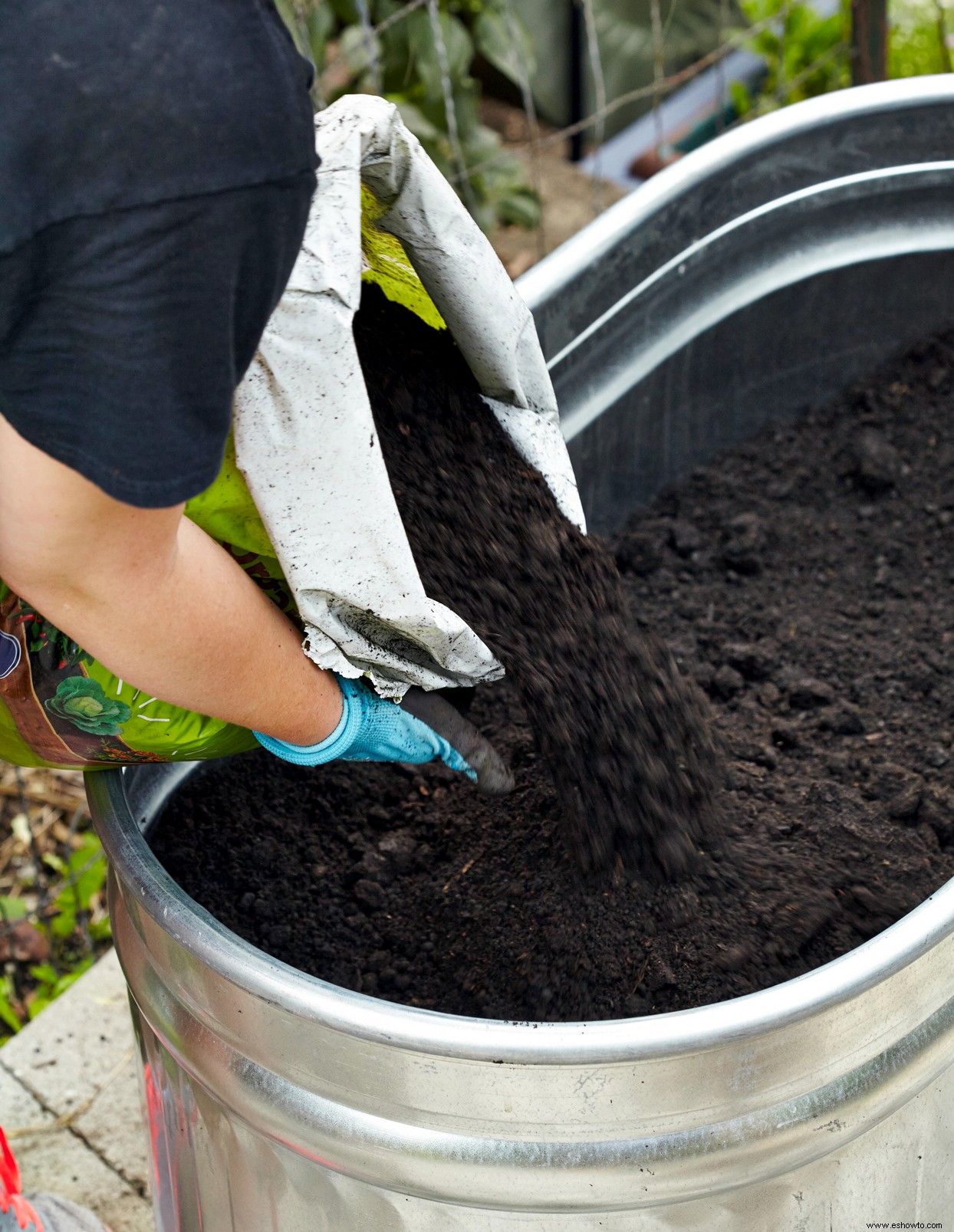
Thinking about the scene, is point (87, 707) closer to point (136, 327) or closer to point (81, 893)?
point (136, 327)

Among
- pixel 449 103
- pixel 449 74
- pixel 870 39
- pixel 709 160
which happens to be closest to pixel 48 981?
pixel 709 160

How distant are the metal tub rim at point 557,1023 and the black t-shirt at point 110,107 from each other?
21.3 inches

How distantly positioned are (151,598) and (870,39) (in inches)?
91.1

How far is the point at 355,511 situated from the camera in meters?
1.01

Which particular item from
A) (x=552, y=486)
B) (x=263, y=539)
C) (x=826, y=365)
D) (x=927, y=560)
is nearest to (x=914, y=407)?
(x=826, y=365)

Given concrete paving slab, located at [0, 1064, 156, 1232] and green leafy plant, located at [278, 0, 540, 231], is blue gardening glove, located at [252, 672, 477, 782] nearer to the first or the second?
concrete paving slab, located at [0, 1064, 156, 1232]

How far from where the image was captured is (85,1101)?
1792mm

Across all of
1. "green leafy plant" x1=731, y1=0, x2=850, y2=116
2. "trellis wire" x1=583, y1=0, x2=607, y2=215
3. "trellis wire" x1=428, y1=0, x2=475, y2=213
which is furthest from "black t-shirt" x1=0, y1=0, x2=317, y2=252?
"green leafy plant" x1=731, y1=0, x2=850, y2=116

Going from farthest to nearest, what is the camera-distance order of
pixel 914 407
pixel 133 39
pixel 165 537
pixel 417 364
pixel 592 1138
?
pixel 914 407, pixel 417 364, pixel 592 1138, pixel 165 537, pixel 133 39

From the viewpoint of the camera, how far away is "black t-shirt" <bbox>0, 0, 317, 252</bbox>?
2.27ft

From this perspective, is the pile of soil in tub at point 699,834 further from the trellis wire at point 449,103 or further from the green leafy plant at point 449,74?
the green leafy plant at point 449,74

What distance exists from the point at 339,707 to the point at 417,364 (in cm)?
36

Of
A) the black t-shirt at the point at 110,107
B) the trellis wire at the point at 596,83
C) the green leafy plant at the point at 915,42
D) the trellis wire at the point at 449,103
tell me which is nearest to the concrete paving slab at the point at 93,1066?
the black t-shirt at the point at 110,107

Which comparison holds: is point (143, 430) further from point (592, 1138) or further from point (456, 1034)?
point (592, 1138)
